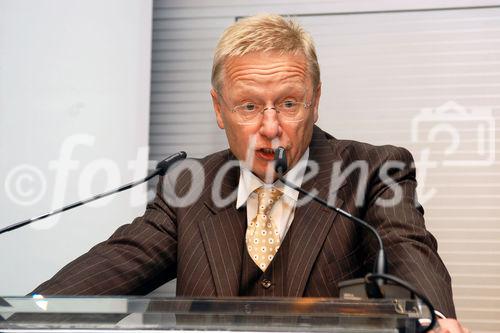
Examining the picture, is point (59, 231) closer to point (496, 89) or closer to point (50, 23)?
point (50, 23)

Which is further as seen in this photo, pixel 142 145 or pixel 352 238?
pixel 142 145

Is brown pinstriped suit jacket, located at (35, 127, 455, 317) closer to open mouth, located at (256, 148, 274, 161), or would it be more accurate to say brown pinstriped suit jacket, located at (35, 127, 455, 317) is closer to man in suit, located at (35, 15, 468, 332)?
man in suit, located at (35, 15, 468, 332)

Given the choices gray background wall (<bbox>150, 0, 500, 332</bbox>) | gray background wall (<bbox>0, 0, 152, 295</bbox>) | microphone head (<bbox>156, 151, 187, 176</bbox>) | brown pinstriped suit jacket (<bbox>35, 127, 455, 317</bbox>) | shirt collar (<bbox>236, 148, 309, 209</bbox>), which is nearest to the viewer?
microphone head (<bbox>156, 151, 187, 176</bbox>)

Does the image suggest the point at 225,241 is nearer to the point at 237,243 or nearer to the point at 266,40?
the point at 237,243

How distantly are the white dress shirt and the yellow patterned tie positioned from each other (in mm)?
18

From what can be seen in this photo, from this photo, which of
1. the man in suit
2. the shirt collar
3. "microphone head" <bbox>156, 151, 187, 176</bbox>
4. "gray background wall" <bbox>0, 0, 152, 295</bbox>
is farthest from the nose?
"gray background wall" <bbox>0, 0, 152, 295</bbox>

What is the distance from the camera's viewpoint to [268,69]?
1.97 meters

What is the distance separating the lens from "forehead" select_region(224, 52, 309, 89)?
1964 millimetres

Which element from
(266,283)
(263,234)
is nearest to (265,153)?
(263,234)

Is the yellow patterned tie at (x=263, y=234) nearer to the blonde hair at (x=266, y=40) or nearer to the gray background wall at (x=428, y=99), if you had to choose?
the blonde hair at (x=266, y=40)

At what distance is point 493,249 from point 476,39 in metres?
0.89

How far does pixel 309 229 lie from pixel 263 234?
118 millimetres

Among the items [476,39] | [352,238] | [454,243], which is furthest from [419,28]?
[352,238]

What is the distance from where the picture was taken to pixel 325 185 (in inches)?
79.1
